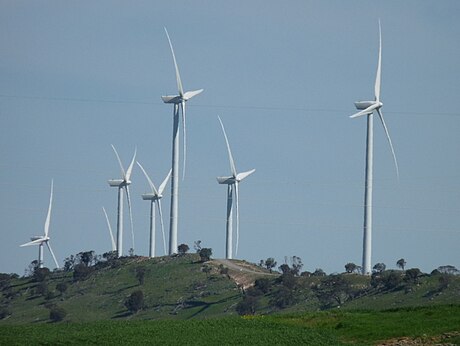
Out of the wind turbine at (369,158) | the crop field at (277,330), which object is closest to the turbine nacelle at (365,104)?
the wind turbine at (369,158)

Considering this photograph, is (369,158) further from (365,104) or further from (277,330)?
(277,330)

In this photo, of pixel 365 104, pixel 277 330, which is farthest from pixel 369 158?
pixel 277 330

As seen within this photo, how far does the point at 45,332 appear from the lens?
299ft

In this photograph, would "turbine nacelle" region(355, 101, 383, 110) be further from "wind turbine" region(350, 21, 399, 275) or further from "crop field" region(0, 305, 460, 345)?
"crop field" region(0, 305, 460, 345)

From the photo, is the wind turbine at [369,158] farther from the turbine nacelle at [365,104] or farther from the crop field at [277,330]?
the crop field at [277,330]

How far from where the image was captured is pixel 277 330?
281ft

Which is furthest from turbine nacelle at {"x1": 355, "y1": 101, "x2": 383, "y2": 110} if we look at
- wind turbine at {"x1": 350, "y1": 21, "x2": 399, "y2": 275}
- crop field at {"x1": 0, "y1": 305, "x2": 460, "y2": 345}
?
crop field at {"x1": 0, "y1": 305, "x2": 460, "y2": 345}

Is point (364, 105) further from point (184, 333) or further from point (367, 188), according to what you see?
point (184, 333)

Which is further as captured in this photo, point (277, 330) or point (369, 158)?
point (369, 158)

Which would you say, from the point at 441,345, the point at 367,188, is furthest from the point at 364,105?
the point at 441,345

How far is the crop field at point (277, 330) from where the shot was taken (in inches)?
3132

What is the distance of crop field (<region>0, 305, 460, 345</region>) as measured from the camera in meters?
79.6

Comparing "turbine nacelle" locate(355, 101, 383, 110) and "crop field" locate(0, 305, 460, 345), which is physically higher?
"turbine nacelle" locate(355, 101, 383, 110)

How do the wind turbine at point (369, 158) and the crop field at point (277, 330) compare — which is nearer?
the crop field at point (277, 330)
